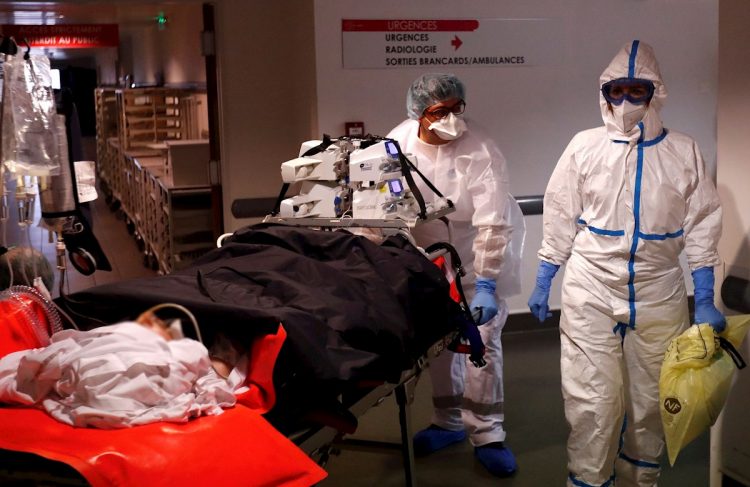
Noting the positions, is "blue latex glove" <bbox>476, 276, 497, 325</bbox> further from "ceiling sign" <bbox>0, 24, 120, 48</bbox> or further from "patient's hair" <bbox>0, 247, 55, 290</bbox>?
"ceiling sign" <bbox>0, 24, 120, 48</bbox>

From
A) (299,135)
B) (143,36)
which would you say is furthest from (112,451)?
(143,36)

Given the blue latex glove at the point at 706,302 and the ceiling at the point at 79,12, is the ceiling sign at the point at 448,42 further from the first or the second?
the blue latex glove at the point at 706,302

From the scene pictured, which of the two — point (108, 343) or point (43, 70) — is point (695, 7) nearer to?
point (43, 70)

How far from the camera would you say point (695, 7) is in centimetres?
563

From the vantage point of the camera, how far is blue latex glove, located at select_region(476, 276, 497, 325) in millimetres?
3391

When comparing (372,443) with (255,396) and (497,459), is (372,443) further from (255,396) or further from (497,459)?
(255,396)

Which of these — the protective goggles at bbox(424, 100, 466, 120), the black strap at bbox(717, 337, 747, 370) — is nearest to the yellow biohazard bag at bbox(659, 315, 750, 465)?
the black strap at bbox(717, 337, 747, 370)

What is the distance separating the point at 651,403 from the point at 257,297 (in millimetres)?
1659

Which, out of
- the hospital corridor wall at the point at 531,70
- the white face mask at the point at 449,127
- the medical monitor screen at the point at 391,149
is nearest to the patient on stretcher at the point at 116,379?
the medical monitor screen at the point at 391,149

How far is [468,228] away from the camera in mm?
3805

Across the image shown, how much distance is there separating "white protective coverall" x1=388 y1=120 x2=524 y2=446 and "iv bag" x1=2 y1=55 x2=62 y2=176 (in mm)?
1347

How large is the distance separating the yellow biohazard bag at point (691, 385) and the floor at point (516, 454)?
840 millimetres

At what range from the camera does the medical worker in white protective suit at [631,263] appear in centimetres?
305

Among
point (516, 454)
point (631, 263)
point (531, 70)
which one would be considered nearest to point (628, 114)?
point (631, 263)
